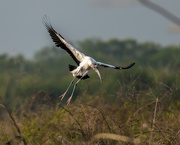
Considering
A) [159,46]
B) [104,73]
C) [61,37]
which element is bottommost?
[159,46]

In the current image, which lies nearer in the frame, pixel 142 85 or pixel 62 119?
pixel 62 119

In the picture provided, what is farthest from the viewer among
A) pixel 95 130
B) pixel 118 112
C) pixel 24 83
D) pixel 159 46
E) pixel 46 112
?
pixel 159 46

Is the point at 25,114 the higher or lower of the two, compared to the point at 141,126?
higher

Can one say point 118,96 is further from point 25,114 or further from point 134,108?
point 25,114

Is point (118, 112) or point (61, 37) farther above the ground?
point (61, 37)

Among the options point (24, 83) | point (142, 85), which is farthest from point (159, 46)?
point (142, 85)

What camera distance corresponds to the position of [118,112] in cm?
617

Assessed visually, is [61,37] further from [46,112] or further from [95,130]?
[95,130]

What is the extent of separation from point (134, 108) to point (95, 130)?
1.48 metres

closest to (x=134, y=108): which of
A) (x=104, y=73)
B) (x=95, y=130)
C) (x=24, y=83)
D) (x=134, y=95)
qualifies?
(x=134, y=95)

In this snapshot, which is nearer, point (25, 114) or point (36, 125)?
point (36, 125)

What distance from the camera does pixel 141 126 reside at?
6.56 meters

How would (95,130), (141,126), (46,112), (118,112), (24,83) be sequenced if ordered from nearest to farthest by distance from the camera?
(95,130) < (118,112) < (141,126) < (46,112) < (24,83)

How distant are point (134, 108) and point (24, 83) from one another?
11704 mm
